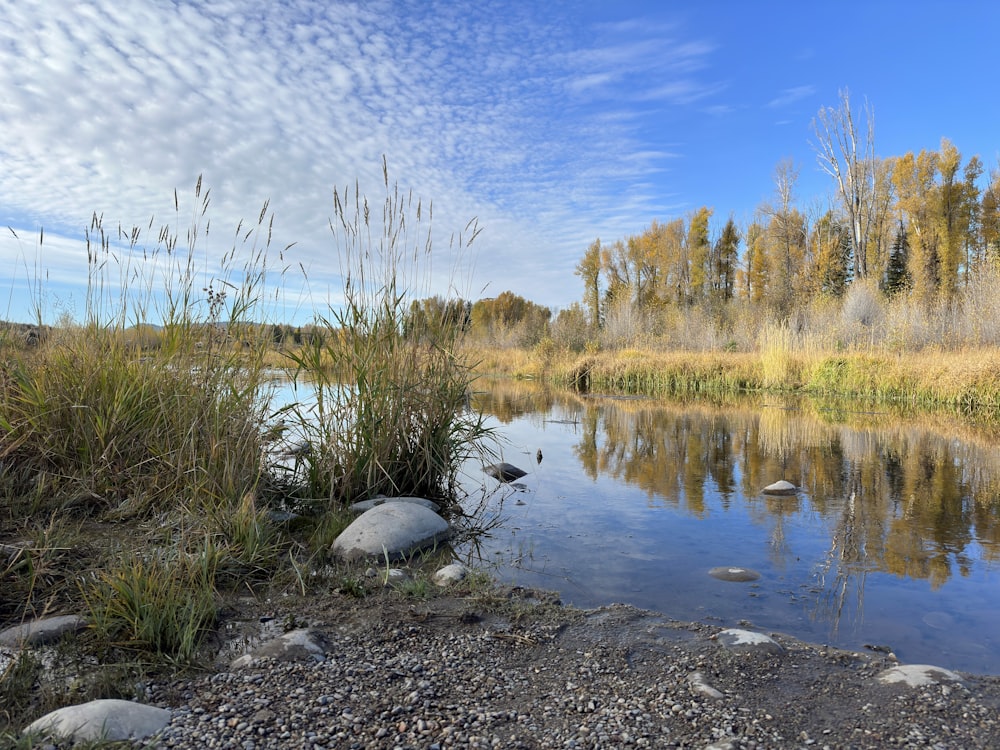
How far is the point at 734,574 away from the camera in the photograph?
10.6 feet

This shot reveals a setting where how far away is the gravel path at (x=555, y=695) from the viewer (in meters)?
1.64

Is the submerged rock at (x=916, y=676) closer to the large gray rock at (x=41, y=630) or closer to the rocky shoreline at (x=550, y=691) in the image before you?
the rocky shoreline at (x=550, y=691)

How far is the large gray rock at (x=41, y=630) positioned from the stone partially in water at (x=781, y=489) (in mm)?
4838

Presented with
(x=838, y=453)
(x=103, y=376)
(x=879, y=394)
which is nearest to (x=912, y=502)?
(x=838, y=453)

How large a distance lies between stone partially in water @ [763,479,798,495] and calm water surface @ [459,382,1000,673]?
133 millimetres

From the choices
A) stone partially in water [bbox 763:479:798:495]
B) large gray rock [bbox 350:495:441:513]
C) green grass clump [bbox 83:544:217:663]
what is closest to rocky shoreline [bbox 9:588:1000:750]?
green grass clump [bbox 83:544:217:663]

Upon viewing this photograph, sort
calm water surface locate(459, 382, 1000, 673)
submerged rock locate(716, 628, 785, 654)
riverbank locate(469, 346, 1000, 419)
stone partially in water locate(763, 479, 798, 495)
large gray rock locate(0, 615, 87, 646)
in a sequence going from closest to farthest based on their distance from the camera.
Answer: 1. large gray rock locate(0, 615, 87, 646)
2. submerged rock locate(716, 628, 785, 654)
3. calm water surface locate(459, 382, 1000, 673)
4. stone partially in water locate(763, 479, 798, 495)
5. riverbank locate(469, 346, 1000, 419)

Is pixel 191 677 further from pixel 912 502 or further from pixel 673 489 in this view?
pixel 912 502

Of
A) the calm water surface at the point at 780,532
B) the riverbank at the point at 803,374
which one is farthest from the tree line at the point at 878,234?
the calm water surface at the point at 780,532

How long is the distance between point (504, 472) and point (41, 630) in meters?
3.99

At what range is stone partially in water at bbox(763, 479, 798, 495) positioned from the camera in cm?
512

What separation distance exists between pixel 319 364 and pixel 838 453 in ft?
19.9

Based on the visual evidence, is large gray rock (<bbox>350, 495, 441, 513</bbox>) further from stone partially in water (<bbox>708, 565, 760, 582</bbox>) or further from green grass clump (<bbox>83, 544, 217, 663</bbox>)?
stone partially in water (<bbox>708, 565, 760, 582</bbox>)

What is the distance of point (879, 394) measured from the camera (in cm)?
1310
